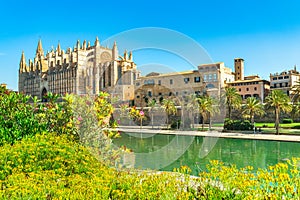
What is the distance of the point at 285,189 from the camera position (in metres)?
3.12

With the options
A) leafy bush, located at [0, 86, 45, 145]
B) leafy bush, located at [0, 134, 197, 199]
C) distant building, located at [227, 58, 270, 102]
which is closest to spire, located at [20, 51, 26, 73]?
distant building, located at [227, 58, 270, 102]

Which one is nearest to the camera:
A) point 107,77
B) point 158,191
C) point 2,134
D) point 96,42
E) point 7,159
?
point 158,191

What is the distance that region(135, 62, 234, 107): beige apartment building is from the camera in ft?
143

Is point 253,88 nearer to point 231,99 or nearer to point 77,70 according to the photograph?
point 231,99

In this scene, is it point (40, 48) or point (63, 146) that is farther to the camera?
point (40, 48)

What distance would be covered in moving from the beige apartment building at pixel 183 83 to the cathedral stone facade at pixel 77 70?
7.12 m

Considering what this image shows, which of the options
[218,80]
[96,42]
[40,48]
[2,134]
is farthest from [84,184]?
[40,48]

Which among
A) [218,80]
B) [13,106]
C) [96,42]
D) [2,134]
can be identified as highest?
[96,42]

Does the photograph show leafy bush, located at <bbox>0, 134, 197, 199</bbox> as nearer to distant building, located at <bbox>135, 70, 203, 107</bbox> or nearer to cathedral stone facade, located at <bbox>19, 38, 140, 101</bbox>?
distant building, located at <bbox>135, 70, 203, 107</bbox>

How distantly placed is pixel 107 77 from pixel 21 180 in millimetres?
56023

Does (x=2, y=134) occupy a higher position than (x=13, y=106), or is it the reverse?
(x=13, y=106)

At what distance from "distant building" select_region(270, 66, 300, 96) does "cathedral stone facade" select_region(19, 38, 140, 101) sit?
1032 inches

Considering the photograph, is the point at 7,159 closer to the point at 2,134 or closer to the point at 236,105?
the point at 2,134

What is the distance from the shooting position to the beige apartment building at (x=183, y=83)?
4372 cm
